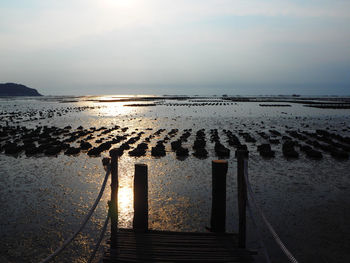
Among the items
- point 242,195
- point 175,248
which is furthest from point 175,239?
point 242,195

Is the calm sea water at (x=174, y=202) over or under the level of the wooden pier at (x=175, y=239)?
under

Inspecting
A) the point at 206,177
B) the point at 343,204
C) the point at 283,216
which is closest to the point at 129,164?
the point at 206,177

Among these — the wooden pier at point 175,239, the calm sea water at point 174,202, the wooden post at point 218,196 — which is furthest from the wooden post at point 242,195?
the calm sea water at point 174,202

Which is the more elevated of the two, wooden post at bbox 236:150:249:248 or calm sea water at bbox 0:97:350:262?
wooden post at bbox 236:150:249:248

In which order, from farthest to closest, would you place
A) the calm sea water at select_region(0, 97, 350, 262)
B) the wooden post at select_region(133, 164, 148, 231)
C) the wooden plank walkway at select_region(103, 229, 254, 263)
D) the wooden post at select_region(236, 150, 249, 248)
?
the calm sea water at select_region(0, 97, 350, 262) < the wooden post at select_region(133, 164, 148, 231) < the wooden post at select_region(236, 150, 249, 248) < the wooden plank walkway at select_region(103, 229, 254, 263)

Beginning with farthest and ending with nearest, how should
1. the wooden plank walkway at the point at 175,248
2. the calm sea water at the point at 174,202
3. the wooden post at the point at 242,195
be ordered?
the calm sea water at the point at 174,202 → the wooden post at the point at 242,195 → the wooden plank walkway at the point at 175,248

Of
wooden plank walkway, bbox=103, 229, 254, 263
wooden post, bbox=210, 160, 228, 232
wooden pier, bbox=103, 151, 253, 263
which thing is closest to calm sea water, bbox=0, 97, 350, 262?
wooden post, bbox=210, 160, 228, 232

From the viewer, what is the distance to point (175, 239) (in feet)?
25.2

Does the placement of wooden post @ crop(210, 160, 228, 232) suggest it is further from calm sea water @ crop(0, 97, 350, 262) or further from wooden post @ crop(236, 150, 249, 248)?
calm sea water @ crop(0, 97, 350, 262)

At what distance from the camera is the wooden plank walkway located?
6734 millimetres

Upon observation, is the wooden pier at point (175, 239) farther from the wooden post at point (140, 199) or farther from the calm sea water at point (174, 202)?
the calm sea water at point (174, 202)

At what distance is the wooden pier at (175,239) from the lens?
6.81 metres

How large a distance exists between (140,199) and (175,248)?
1911 mm

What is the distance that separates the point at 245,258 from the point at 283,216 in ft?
14.6
